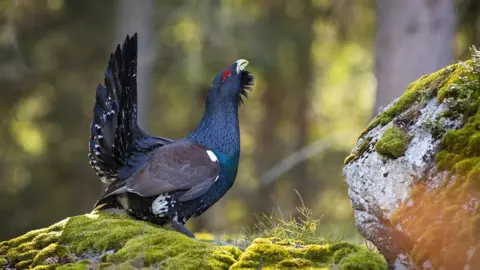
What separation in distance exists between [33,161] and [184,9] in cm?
488

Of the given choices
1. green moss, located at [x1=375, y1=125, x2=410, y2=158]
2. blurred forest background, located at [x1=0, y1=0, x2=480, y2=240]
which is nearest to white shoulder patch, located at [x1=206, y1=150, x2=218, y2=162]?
green moss, located at [x1=375, y1=125, x2=410, y2=158]

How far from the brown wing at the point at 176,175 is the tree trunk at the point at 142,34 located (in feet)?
27.8

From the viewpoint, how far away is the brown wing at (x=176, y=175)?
17.4 feet

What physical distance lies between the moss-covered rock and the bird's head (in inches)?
63.8

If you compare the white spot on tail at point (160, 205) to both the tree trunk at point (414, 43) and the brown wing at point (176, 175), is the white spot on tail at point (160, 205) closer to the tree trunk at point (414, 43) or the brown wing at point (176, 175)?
the brown wing at point (176, 175)

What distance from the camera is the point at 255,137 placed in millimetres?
17656

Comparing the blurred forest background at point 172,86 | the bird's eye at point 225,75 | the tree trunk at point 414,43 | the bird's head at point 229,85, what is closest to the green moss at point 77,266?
the bird's head at point 229,85

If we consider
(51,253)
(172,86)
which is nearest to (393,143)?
(51,253)

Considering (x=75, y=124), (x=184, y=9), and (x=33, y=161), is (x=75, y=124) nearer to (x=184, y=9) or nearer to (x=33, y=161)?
(x=33, y=161)

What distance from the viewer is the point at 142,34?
1409 centimetres

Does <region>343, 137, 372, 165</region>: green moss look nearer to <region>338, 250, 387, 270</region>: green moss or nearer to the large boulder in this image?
the large boulder

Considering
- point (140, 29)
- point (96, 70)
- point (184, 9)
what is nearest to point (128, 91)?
point (140, 29)

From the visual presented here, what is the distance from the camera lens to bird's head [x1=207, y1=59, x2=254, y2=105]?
5.90 meters

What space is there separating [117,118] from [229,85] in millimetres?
1020
